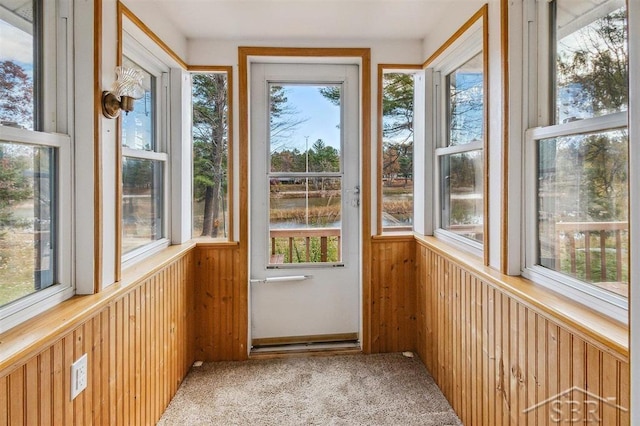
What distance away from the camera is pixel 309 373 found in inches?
97.3

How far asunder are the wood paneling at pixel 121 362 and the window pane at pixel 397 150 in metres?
1.51

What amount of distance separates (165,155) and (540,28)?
219cm

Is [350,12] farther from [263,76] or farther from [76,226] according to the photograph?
[76,226]

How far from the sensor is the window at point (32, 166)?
1177mm

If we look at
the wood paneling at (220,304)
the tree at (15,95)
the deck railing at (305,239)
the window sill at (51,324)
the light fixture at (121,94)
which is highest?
the light fixture at (121,94)

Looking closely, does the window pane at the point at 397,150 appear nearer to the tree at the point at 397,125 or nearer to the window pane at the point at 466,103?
Result: the tree at the point at 397,125

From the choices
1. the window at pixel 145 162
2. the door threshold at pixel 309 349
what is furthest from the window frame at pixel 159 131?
the door threshold at pixel 309 349

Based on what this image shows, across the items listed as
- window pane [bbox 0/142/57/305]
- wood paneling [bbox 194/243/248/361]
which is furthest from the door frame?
window pane [bbox 0/142/57/305]

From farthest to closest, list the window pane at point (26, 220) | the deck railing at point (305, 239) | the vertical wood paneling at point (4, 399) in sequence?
1. the deck railing at point (305, 239)
2. the window pane at point (26, 220)
3. the vertical wood paneling at point (4, 399)

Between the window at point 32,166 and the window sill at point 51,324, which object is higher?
the window at point 32,166

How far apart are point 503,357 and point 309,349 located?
1.53 metres

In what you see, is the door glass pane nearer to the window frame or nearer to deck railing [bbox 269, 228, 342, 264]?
deck railing [bbox 269, 228, 342, 264]

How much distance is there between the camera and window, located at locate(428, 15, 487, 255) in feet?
6.64

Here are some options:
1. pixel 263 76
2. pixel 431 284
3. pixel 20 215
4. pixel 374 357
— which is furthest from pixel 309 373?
pixel 263 76
